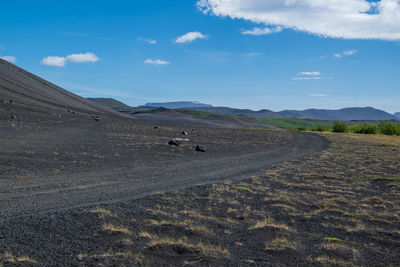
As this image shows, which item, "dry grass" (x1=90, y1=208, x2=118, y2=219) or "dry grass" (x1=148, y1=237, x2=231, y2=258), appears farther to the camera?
"dry grass" (x1=90, y1=208, x2=118, y2=219)

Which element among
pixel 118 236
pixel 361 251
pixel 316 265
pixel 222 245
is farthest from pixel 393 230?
pixel 118 236

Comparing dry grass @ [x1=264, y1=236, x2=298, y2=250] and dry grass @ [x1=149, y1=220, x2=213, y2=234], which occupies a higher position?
dry grass @ [x1=264, y1=236, x2=298, y2=250]

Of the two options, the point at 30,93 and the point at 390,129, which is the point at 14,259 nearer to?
the point at 30,93

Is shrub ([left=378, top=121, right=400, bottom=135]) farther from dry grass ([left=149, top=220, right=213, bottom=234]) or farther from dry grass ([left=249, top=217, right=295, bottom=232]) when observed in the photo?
dry grass ([left=149, top=220, right=213, bottom=234])

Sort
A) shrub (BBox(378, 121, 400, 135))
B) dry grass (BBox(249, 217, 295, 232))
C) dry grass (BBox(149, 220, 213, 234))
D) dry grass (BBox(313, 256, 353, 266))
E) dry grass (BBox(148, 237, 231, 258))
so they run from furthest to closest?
shrub (BBox(378, 121, 400, 135))
dry grass (BBox(249, 217, 295, 232))
dry grass (BBox(149, 220, 213, 234))
dry grass (BBox(148, 237, 231, 258))
dry grass (BBox(313, 256, 353, 266))

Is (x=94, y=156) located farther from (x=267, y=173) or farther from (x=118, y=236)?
(x=118, y=236)

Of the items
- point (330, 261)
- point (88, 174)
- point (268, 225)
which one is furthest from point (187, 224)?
point (88, 174)

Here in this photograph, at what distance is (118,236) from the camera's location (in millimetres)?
7488

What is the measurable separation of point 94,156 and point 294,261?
17889 millimetres

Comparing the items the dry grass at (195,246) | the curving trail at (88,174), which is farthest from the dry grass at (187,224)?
the curving trail at (88,174)

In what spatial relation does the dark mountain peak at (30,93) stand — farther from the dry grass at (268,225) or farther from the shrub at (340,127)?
the shrub at (340,127)

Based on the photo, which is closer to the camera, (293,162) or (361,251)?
(361,251)

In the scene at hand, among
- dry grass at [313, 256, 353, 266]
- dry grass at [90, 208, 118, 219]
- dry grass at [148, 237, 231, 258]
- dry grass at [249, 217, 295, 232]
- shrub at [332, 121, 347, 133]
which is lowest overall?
dry grass at [148, 237, 231, 258]

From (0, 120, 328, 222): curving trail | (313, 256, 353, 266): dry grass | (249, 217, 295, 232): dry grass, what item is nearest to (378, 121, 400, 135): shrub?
A: (0, 120, 328, 222): curving trail
